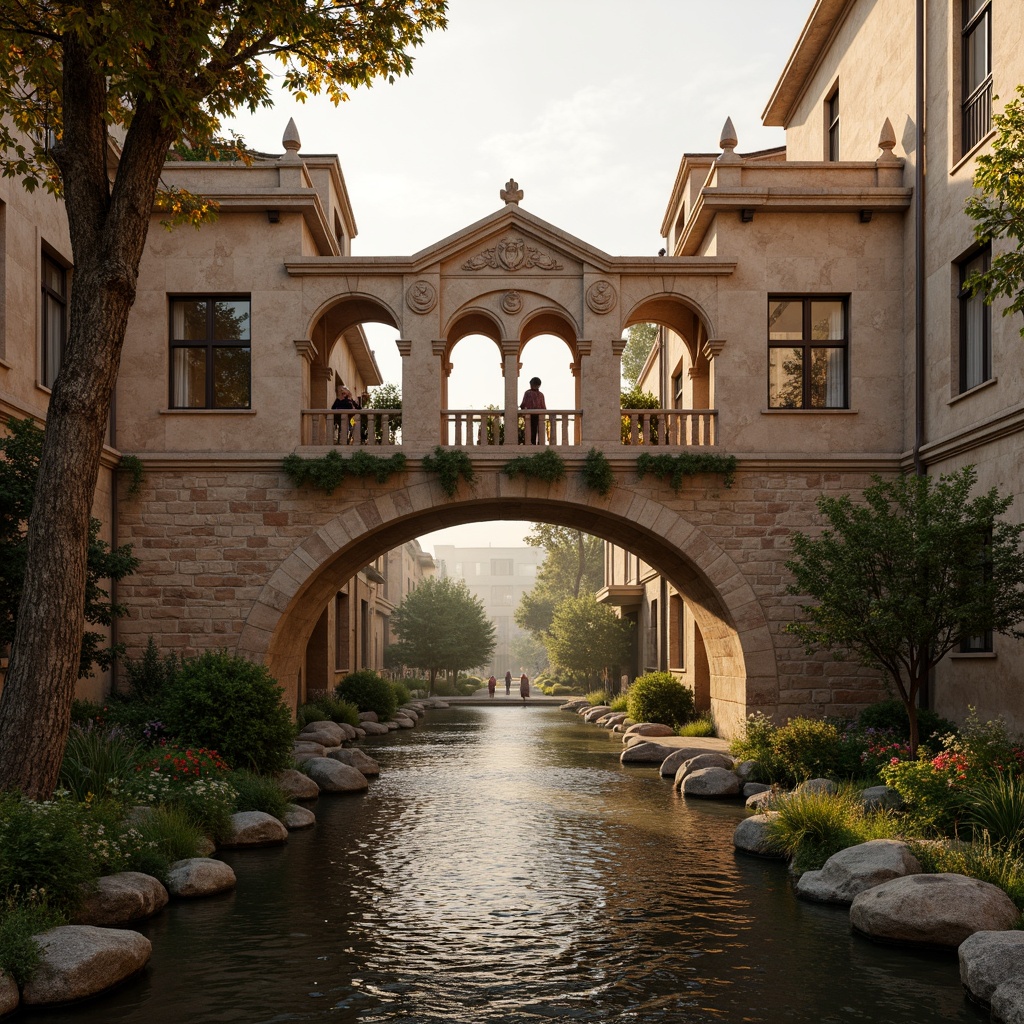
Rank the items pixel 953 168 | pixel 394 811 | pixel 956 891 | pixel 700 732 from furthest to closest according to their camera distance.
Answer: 1. pixel 700 732
2. pixel 953 168
3. pixel 394 811
4. pixel 956 891

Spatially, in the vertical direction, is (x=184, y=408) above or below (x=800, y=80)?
below

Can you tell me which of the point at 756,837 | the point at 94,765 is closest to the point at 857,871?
the point at 756,837

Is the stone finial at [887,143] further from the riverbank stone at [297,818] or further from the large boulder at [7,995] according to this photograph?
the large boulder at [7,995]

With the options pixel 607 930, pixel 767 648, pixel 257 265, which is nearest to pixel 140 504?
pixel 257 265

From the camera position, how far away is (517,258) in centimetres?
2073

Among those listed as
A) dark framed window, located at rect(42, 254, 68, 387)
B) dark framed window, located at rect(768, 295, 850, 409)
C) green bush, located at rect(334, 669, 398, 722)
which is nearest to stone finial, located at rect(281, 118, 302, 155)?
dark framed window, located at rect(42, 254, 68, 387)

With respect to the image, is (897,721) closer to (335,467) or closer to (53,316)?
(335,467)

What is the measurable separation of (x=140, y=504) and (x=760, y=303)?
1174 cm

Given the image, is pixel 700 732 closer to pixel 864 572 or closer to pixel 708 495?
pixel 708 495

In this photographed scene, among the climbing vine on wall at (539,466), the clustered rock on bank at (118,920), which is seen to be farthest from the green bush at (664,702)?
the clustered rock on bank at (118,920)

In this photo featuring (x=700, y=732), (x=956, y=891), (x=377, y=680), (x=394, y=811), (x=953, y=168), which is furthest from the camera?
(x=377, y=680)

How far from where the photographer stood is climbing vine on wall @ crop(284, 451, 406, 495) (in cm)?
1994

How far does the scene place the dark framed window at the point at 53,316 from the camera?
58.6ft

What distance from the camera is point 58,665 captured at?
33.3 feet
